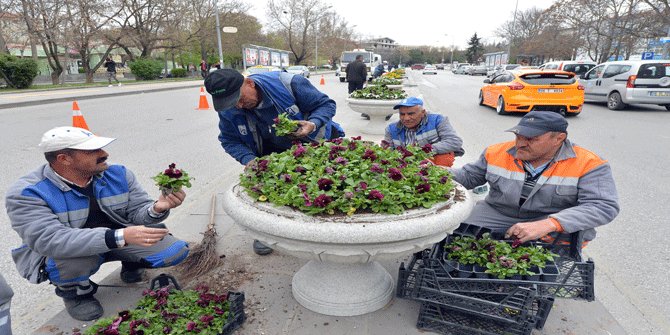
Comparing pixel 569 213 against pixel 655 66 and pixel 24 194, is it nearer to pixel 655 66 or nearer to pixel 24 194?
pixel 24 194

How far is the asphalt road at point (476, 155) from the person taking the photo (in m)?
2.69

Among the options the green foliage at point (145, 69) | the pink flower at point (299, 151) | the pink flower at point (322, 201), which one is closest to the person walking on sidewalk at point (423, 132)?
the pink flower at point (299, 151)

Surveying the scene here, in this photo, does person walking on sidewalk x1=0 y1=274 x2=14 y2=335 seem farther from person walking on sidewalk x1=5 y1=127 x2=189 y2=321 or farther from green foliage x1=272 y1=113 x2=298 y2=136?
green foliage x1=272 y1=113 x2=298 y2=136

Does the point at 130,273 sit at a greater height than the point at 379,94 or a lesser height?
lesser

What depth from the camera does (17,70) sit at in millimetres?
19250

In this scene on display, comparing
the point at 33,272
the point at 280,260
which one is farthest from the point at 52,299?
the point at 280,260

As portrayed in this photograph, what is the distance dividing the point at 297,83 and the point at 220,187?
2273 millimetres

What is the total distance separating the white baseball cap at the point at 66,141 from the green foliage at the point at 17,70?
22298mm

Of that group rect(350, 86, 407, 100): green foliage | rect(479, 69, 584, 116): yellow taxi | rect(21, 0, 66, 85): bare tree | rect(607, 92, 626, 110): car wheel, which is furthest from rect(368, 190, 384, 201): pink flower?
rect(21, 0, 66, 85): bare tree

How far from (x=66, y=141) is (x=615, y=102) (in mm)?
14331

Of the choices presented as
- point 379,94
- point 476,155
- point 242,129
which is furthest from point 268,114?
point 379,94

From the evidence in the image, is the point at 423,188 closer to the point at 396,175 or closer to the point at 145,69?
the point at 396,175

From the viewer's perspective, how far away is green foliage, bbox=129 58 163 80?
29.1 meters

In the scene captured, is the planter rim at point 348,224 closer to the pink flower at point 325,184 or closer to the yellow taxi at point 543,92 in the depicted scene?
the pink flower at point 325,184
